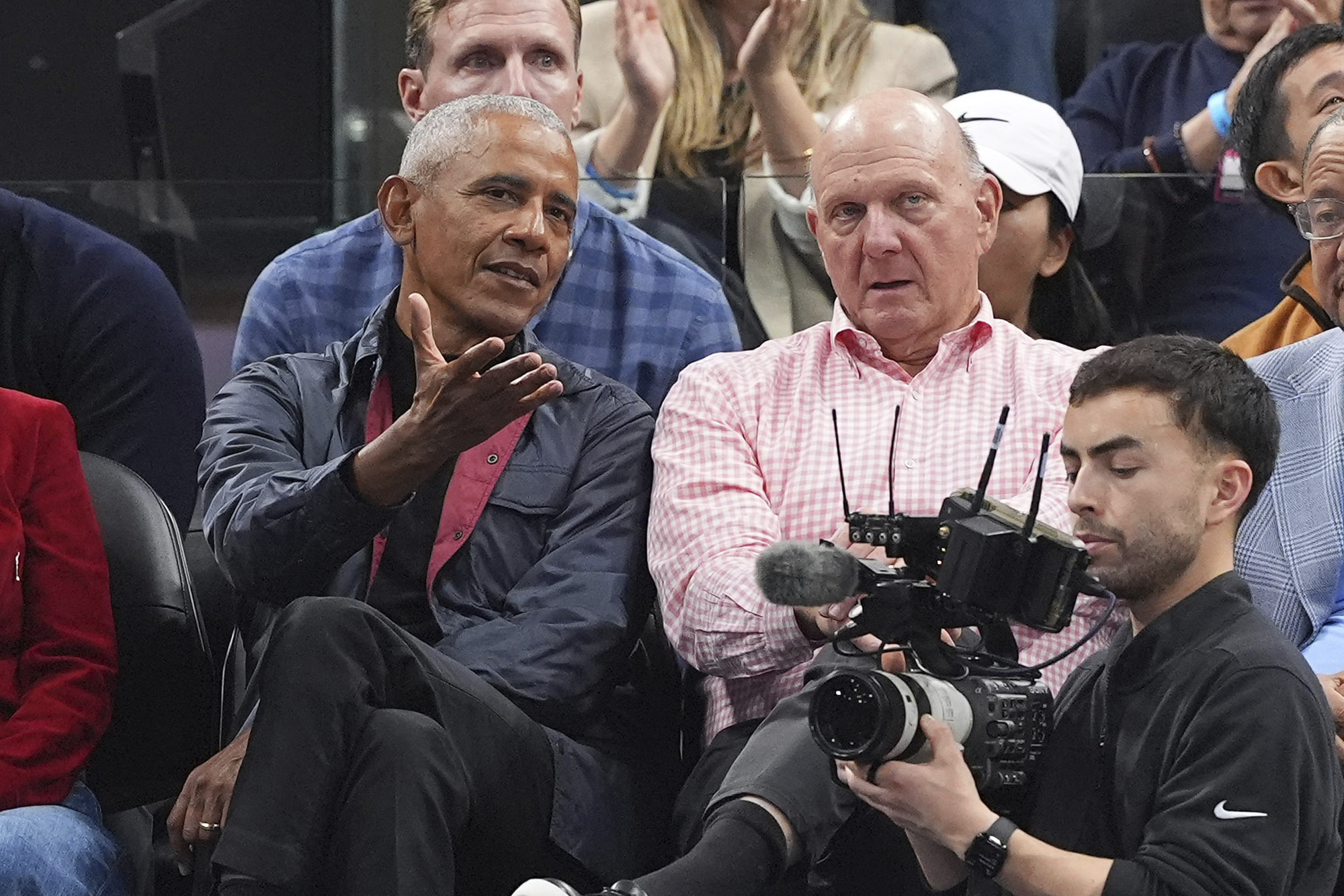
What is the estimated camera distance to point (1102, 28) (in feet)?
11.2

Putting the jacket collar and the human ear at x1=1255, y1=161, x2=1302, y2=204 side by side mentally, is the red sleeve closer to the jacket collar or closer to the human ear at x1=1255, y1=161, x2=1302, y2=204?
the jacket collar

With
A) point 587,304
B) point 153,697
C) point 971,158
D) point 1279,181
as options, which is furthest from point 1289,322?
point 153,697

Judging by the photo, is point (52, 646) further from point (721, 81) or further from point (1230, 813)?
point (721, 81)

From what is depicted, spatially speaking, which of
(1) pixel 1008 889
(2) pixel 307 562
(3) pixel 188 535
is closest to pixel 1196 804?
(1) pixel 1008 889

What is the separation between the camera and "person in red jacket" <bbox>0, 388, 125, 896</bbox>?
1944mm

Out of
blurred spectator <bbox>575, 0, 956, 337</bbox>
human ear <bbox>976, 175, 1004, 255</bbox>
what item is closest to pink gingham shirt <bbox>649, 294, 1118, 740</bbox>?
human ear <bbox>976, 175, 1004, 255</bbox>

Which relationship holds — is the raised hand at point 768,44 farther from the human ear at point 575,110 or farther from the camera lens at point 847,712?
the camera lens at point 847,712

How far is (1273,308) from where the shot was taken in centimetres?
278

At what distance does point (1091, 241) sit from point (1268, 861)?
1.44m

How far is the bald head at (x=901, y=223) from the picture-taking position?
2.31 meters

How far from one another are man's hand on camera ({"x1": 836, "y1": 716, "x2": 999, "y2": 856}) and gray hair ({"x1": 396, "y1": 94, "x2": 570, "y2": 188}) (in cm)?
107

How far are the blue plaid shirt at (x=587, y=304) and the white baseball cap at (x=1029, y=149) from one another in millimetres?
457

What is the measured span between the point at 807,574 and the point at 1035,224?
4.13 feet

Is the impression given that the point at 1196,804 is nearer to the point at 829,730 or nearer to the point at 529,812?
the point at 829,730
